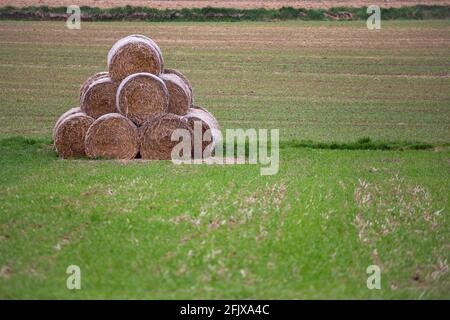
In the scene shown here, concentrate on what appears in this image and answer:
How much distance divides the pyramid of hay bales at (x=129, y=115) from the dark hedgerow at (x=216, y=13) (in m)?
22.7

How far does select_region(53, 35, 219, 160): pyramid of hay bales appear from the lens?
16.0 meters

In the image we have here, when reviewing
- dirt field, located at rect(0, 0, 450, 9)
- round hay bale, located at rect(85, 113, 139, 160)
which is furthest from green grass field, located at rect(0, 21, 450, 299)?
dirt field, located at rect(0, 0, 450, 9)

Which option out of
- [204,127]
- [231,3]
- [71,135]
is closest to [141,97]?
[204,127]

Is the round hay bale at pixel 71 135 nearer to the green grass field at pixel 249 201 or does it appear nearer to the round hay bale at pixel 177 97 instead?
the green grass field at pixel 249 201

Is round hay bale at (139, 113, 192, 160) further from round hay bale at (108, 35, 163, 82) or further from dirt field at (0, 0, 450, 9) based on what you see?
dirt field at (0, 0, 450, 9)

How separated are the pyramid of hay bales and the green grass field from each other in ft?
1.91

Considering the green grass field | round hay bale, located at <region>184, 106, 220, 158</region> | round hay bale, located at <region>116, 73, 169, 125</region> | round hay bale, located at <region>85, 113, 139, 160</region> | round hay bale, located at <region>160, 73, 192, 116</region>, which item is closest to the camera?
the green grass field

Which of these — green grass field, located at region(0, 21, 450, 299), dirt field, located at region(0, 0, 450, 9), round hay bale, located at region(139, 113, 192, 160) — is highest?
dirt field, located at region(0, 0, 450, 9)

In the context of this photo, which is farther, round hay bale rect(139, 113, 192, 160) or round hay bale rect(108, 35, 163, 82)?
round hay bale rect(108, 35, 163, 82)

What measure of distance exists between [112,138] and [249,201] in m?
4.60

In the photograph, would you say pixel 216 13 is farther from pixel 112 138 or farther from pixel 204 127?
pixel 112 138

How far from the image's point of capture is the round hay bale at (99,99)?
54.3 feet
